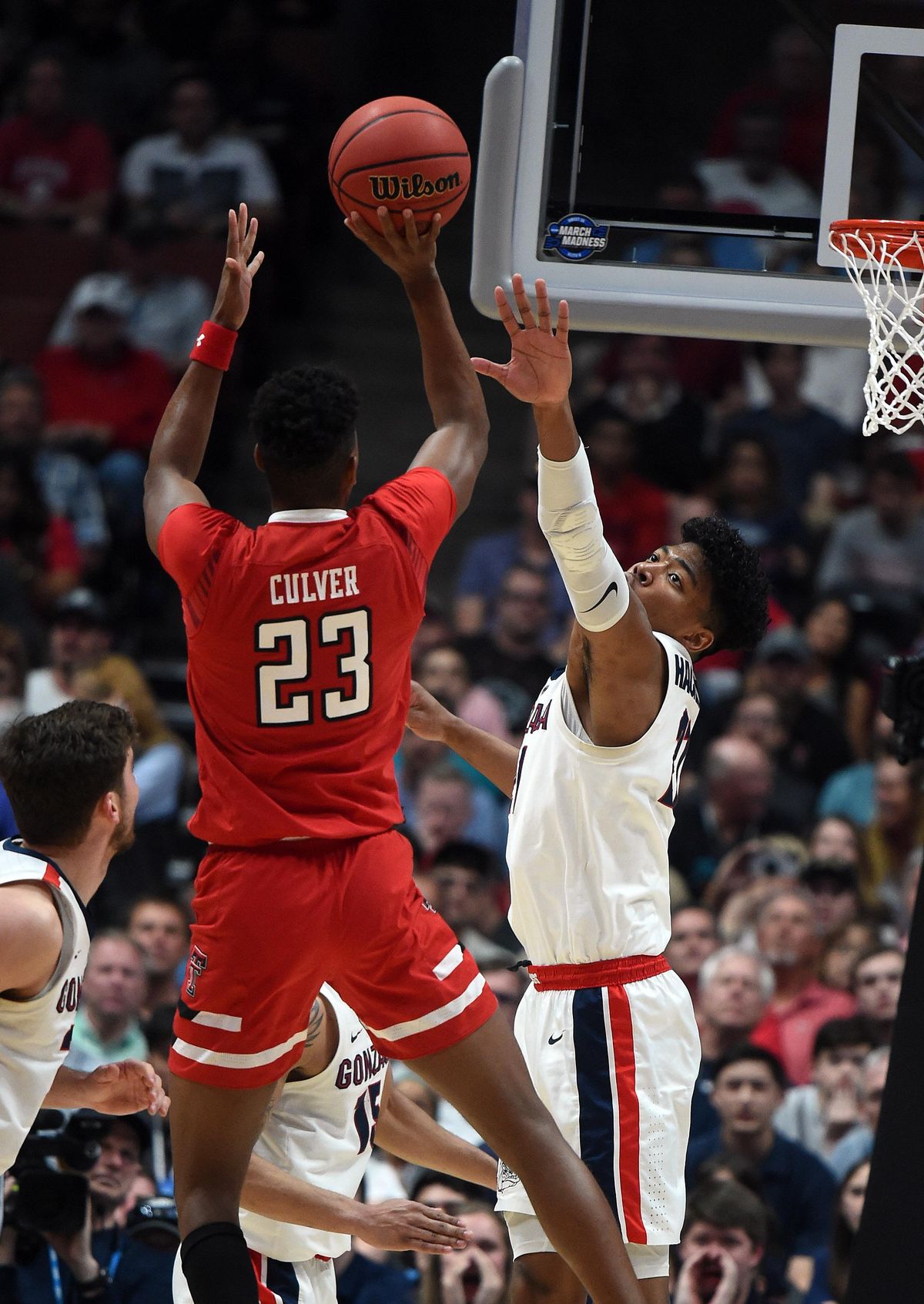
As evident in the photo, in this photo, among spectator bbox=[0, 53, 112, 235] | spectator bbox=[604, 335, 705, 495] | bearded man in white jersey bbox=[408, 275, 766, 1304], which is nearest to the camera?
bearded man in white jersey bbox=[408, 275, 766, 1304]

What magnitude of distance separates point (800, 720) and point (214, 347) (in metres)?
5.68

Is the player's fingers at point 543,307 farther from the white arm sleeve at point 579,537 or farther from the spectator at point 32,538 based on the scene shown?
the spectator at point 32,538

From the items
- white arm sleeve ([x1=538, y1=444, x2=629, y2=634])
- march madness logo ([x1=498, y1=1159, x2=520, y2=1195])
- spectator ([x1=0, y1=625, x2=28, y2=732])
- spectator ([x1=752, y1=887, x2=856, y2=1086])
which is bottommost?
spectator ([x1=752, y1=887, x2=856, y2=1086])

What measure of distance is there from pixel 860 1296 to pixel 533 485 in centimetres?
714

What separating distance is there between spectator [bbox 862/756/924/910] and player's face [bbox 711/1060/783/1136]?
6.89 feet

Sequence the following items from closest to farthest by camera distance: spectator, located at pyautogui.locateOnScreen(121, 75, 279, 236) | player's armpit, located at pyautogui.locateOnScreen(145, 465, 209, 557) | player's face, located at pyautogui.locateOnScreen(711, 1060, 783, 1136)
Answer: player's armpit, located at pyautogui.locateOnScreen(145, 465, 209, 557)
player's face, located at pyautogui.locateOnScreen(711, 1060, 783, 1136)
spectator, located at pyautogui.locateOnScreen(121, 75, 279, 236)

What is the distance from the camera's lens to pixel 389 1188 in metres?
6.97

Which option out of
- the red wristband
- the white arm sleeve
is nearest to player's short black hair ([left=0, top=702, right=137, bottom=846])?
the red wristband

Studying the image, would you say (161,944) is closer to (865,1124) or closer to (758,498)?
(865,1124)

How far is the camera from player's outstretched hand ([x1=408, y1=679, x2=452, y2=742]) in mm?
5168

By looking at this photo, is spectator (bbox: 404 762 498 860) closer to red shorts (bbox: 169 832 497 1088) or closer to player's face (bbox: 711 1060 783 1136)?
player's face (bbox: 711 1060 783 1136)

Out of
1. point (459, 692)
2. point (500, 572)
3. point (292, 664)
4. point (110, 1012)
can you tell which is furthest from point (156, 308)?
point (292, 664)

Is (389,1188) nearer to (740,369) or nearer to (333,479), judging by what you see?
(333,479)

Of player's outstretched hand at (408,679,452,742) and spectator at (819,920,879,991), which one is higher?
player's outstretched hand at (408,679,452,742)
